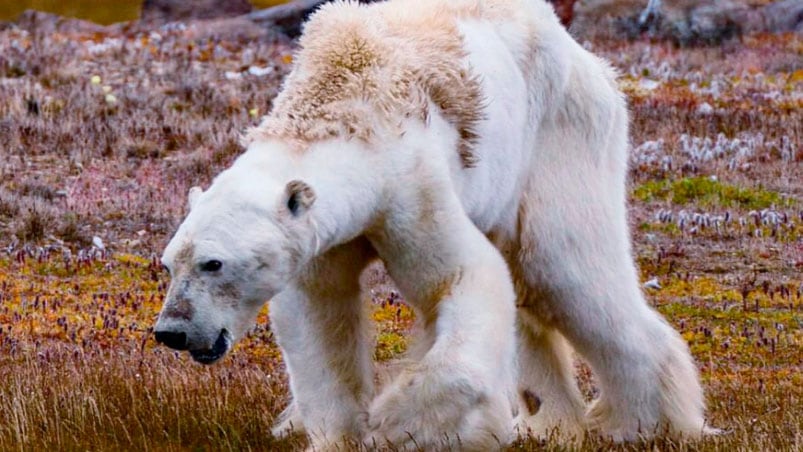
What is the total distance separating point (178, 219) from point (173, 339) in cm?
823

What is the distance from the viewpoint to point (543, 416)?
7008 mm

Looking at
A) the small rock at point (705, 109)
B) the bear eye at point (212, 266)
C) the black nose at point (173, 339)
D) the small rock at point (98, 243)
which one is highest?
the bear eye at point (212, 266)

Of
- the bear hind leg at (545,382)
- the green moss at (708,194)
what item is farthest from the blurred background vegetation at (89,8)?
the bear hind leg at (545,382)

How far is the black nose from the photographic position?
4793mm

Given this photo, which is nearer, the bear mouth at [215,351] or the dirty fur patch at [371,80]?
the bear mouth at [215,351]

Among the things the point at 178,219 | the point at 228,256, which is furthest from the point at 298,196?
the point at 178,219

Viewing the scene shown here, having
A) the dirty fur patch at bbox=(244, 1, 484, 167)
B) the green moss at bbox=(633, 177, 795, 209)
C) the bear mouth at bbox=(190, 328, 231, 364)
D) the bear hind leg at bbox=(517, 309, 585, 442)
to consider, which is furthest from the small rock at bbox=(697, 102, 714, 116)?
the bear mouth at bbox=(190, 328, 231, 364)

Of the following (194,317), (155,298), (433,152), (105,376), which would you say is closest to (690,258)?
(155,298)

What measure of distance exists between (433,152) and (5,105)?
42.0ft

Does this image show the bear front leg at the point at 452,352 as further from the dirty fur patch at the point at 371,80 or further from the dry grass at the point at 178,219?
the dry grass at the point at 178,219

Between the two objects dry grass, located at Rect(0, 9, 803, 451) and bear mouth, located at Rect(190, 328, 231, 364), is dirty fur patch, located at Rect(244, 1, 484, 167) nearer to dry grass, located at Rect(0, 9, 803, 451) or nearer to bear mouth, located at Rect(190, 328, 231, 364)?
bear mouth, located at Rect(190, 328, 231, 364)

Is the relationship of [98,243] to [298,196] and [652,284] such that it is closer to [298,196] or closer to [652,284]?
[652,284]

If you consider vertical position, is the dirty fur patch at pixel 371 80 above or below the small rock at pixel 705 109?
above

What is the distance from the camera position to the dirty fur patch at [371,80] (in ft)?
17.7
